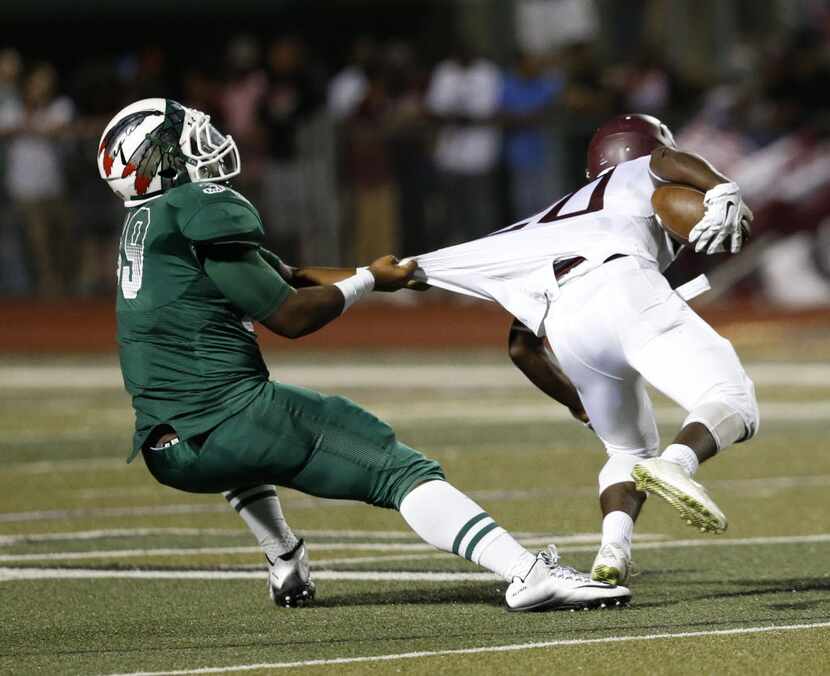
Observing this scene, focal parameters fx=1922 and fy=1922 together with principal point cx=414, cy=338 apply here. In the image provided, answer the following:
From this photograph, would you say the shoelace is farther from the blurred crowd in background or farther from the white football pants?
the blurred crowd in background

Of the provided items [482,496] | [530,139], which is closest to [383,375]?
[530,139]

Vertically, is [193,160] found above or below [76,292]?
above

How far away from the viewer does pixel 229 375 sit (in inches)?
223

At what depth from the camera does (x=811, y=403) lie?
12656 mm

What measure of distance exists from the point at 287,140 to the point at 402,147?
1.06 metres

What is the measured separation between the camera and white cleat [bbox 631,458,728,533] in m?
5.20

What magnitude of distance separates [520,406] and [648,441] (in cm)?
670

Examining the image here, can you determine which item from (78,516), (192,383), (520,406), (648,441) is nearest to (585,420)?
(648,441)

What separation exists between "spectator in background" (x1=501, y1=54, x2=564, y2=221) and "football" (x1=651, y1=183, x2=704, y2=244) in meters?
10.9

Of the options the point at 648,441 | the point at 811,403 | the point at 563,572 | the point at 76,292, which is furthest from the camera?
the point at 76,292

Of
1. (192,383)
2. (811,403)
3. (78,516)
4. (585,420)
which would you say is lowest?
(811,403)

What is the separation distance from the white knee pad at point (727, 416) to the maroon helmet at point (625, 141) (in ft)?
3.51

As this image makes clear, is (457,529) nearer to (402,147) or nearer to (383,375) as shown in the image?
(383,375)

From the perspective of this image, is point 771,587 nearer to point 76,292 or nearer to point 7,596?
point 7,596
